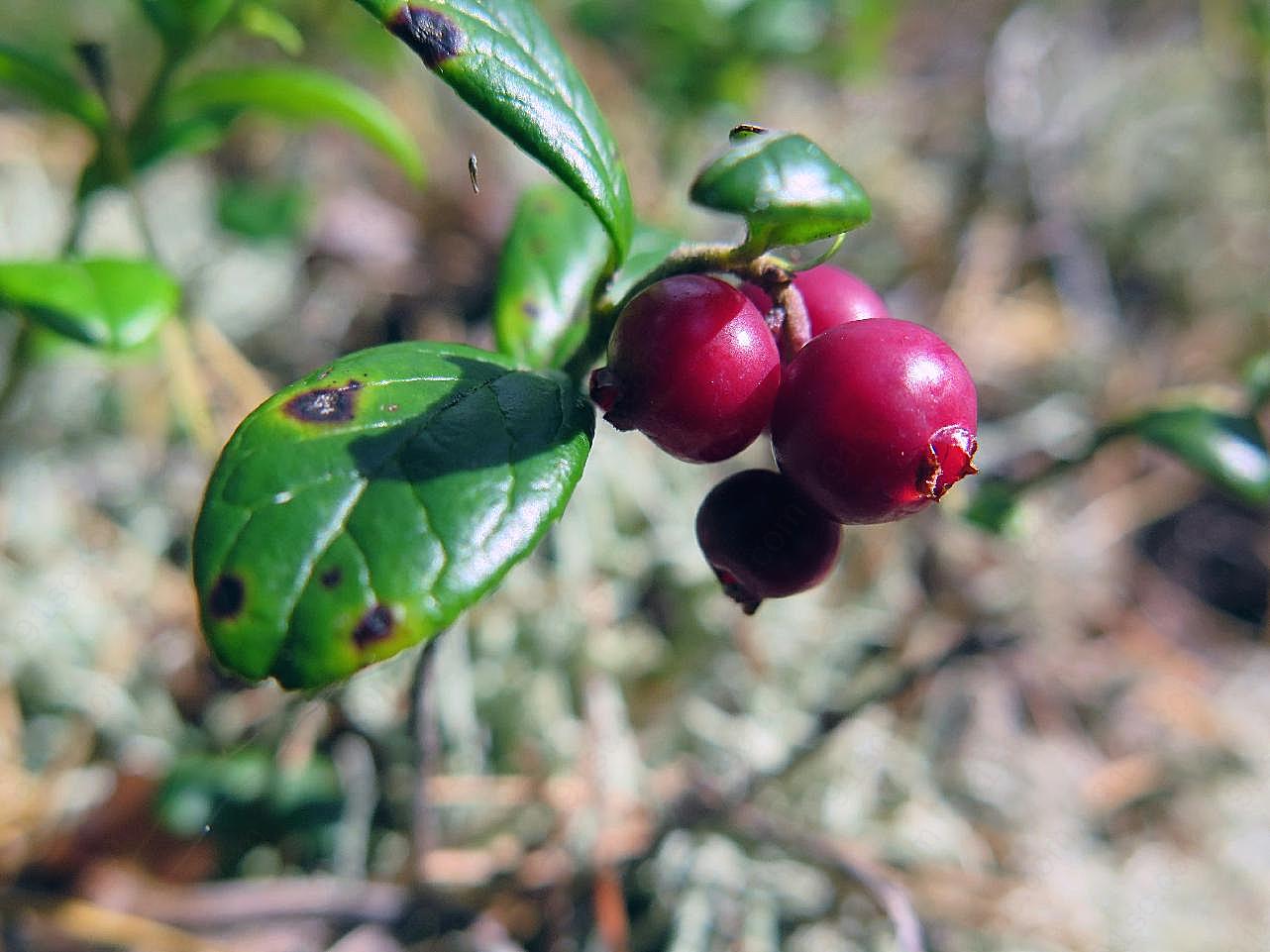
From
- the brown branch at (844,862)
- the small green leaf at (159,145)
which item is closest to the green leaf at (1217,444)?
the brown branch at (844,862)

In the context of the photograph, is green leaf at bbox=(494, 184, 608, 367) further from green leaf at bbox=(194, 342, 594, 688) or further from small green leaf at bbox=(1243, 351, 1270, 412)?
small green leaf at bbox=(1243, 351, 1270, 412)

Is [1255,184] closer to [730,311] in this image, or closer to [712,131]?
[712,131]

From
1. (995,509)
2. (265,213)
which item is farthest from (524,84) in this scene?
(265,213)

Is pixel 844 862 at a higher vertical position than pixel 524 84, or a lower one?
lower

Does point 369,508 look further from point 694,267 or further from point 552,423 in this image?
point 694,267

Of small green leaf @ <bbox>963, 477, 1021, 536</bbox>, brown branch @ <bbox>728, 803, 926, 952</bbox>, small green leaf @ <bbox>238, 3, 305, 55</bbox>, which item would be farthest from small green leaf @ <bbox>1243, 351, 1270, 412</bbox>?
small green leaf @ <bbox>238, 3, 305, 55</bbox>

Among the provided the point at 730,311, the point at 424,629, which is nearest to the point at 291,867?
the point at 424,629

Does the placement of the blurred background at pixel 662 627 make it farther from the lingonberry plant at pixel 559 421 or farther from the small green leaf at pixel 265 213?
the lingonberry plant at pixel 559 421
